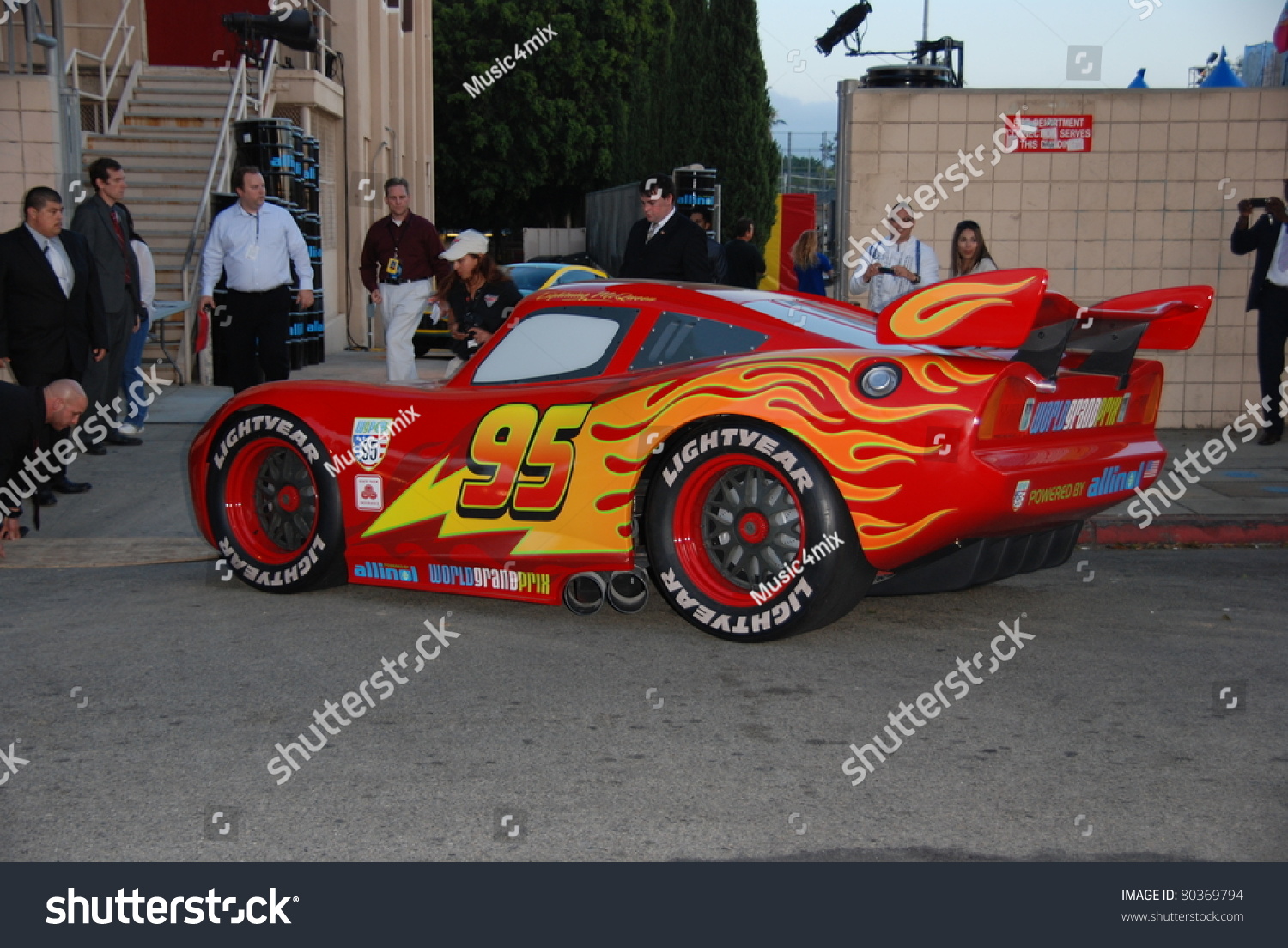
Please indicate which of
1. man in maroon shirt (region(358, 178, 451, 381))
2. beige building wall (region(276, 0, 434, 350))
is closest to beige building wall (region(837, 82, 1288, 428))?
man in maroon shirt (region(358, 178, 451, 381))

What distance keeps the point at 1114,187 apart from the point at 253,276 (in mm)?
6717

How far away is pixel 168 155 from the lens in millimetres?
18109

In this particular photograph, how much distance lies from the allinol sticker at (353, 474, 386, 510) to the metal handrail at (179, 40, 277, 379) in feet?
31.0

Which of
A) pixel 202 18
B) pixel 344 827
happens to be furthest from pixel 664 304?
pixel 202 18

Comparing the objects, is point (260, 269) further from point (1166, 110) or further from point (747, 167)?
point (747, 167)

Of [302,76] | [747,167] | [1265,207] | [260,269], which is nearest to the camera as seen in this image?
[260,269]

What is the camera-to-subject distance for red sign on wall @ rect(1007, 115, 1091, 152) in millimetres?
11391

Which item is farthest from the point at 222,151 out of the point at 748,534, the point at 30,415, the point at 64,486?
the point at 748,534

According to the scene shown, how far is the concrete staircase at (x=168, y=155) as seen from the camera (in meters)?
16.2

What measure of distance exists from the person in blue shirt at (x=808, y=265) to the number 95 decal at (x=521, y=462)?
7.55 meters

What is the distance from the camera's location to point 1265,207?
1068 cm

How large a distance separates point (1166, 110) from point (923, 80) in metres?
1.92

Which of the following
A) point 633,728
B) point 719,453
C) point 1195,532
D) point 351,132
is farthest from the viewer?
point 351,132

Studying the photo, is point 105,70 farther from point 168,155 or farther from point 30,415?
point 30,415
